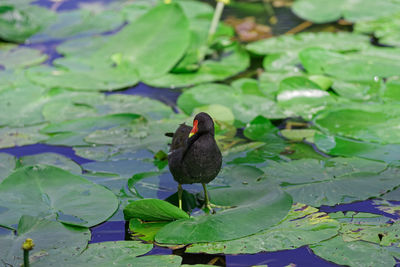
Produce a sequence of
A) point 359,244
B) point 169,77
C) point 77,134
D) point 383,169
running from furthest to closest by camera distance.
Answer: point 169,77
point 77,134
point 383,169
point 359,244

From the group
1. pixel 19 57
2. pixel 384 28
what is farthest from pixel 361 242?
pixel 19 57

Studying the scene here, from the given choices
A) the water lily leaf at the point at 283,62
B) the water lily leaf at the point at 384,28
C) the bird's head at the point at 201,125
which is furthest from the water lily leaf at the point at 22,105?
the water lily leaf at the point at 384,28

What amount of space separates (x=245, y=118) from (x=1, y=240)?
2.19m

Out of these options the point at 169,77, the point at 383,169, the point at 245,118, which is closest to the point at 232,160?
the point at 245,118

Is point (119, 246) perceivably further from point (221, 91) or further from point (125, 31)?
point (125, 31)

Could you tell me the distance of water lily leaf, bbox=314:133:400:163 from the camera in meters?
3.64

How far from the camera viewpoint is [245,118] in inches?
170

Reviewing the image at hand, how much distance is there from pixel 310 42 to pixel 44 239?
3.76 m

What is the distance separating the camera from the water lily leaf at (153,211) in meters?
2.89

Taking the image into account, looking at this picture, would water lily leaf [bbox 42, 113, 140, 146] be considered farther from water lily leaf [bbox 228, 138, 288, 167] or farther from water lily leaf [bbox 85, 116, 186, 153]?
water lily leaf [bbox 228, 138, 288, 167]

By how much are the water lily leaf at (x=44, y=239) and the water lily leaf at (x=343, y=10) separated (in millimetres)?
4380

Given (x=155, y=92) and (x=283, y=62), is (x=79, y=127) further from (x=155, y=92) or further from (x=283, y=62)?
(x=283, y=62)

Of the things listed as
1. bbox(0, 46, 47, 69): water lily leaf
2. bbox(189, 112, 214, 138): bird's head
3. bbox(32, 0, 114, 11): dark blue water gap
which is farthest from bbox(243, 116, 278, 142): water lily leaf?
bbox(32, 0, 114, 11): dark blue water gap

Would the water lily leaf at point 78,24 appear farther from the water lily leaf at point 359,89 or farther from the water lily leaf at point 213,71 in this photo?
the water lily leaf at point 359,89
